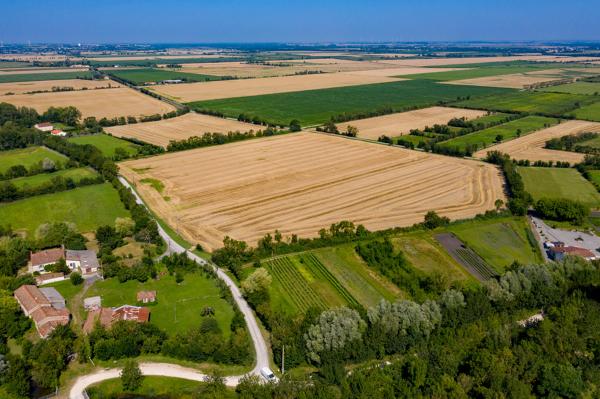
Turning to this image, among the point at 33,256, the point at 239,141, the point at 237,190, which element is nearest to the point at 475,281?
the point at 237,190

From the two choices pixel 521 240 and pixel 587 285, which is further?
pixel 521 240

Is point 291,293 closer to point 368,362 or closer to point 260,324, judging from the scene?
point 260,324

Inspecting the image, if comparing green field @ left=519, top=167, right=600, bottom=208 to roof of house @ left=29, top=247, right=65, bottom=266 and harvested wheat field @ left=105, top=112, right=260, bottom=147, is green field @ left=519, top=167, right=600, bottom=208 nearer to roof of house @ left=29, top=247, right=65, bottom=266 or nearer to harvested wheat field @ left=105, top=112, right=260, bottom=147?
harvested wheat field @ left=105, top=112, right=260, bottom=147

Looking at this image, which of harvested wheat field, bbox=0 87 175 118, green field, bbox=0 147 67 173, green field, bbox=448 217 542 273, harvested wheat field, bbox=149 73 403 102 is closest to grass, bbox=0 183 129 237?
green field, bbox=0 147 67 173

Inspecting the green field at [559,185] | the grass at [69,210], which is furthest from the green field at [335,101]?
the grass at [69,210]

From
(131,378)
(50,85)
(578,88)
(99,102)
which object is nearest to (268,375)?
(131,378)

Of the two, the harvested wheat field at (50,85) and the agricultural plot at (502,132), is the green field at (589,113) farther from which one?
Answer: the harvested wheat field at (50,85)

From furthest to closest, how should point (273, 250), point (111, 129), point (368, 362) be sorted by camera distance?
point (111, 129) → point (273, 250) → point (368, 362)
